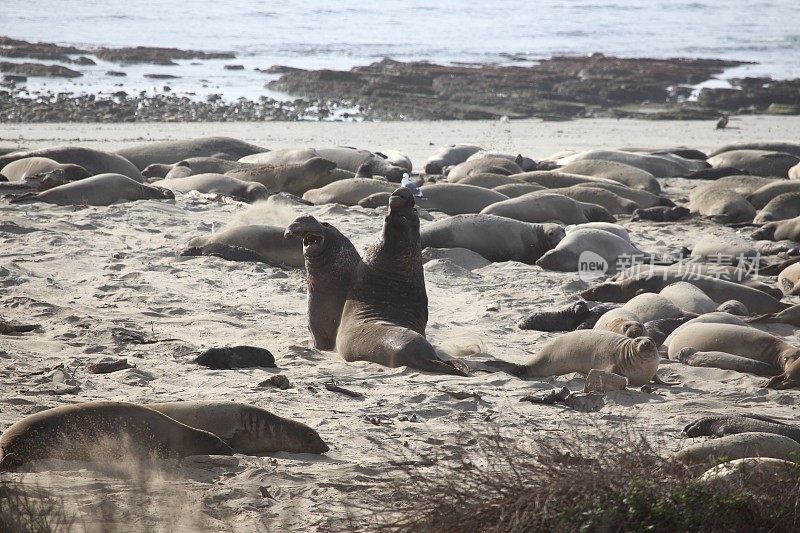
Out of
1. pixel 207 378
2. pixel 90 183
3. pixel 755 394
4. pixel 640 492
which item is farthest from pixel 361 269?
pixel 90 183

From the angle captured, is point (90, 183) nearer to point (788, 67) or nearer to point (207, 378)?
point (207, 378)

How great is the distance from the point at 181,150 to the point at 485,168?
4304 millimetres

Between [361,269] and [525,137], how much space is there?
41.2 feet

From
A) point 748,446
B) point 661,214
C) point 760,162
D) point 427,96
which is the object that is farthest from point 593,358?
point 427,96

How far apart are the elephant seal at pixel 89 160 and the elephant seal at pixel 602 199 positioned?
5049 millimetres

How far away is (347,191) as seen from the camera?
11078 millimetres

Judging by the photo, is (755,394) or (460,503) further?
(755,394)

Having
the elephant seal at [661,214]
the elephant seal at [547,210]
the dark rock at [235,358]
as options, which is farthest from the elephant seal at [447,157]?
the dark rock at [235,358]

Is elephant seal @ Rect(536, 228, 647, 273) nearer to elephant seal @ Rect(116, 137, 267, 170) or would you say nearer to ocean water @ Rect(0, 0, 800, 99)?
elephant seal @ Rect(116, 137, 267, 170)

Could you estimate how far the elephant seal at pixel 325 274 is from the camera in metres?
6.29

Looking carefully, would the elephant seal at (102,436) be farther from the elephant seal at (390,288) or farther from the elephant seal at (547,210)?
the elephant seal at (547,210)

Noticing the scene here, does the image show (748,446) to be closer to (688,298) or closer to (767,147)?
(688,298)

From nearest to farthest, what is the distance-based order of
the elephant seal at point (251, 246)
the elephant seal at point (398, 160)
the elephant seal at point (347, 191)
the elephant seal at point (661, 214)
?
the elephant seal at point (251, 246) → the elephant seal at point (661, 214) → the elephant seal at point (347, 191) → the elephant seal at point (398, 160)

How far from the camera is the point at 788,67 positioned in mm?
Result: 35156
